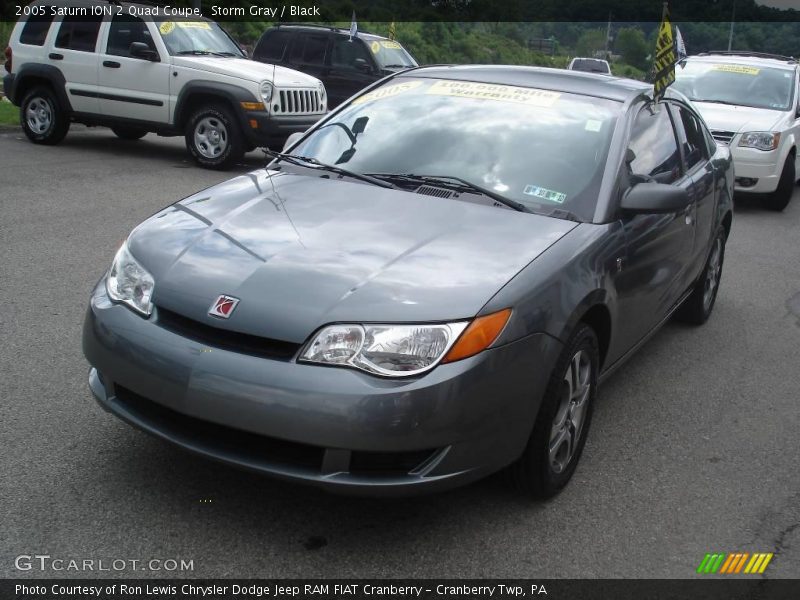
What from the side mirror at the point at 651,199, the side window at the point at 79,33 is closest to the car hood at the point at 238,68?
the side window at the point at 79,33

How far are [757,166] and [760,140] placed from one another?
34 centimetres

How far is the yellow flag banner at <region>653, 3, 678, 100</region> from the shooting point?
204 inches

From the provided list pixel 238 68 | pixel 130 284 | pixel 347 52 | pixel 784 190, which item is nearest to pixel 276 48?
pixel 347 52

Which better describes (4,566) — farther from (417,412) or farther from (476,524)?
(476,524)

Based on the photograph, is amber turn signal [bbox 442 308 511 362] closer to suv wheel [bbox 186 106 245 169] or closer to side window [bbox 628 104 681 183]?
side window [bbox 628 104 681 183]

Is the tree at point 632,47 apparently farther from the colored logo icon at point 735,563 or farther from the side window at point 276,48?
the colored logo icon at point 735,563

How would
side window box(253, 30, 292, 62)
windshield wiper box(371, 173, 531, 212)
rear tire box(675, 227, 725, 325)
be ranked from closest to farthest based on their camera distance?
windshield wiper box(371, 173, 531, 212) → rear tire box(675, 227, 725, 325) → side window box(253, 30, 292, 62)

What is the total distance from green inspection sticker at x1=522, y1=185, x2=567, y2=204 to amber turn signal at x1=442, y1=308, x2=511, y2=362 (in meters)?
1.05

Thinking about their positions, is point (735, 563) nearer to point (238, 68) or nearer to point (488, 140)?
point (488, 140)

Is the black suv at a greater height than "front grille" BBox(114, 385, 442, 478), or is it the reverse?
"front grille" BBox(114, 385, 442, 478)

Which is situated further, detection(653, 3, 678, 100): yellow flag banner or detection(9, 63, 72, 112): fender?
detection(9, 63, 72, 112): fender

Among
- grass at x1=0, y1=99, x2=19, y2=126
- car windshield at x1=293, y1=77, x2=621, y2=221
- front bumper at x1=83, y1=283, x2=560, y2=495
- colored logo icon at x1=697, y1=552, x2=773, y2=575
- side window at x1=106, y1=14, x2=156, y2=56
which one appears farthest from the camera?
grass at x1=0, y1=99, x2=19, y2=126

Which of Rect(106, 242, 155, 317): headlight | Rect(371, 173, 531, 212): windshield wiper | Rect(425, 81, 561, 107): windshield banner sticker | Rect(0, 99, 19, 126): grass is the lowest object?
Rect(0, 99, 19, 126): grass

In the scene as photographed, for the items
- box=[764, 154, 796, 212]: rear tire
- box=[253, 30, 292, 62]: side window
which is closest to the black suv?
box=[253, 30, 292, 62]: side window
